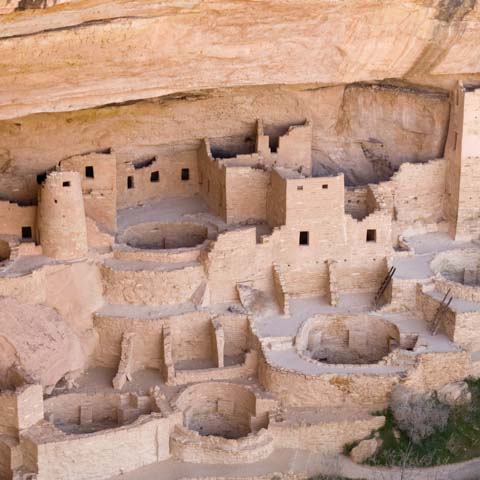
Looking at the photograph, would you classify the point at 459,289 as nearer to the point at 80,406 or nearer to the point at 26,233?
the point at 80,406

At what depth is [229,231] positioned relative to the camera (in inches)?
685

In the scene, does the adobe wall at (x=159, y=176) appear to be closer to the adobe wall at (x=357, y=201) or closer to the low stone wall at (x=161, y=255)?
the low stone wall at (x=161, y=255)

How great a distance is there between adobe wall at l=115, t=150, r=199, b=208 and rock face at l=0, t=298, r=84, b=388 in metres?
3.63

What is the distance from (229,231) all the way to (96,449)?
4235 mm

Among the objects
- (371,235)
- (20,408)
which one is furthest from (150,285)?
(371,235)

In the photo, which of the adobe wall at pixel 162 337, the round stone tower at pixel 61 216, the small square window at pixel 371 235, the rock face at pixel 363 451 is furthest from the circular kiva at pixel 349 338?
the round stone tower at pixel 61 216

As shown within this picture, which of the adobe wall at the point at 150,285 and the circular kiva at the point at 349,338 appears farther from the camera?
the circular kiva at the point at 349,338

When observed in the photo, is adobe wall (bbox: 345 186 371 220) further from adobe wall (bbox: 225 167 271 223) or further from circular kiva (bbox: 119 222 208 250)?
circular kiva (bbox: 119 222 208 250)

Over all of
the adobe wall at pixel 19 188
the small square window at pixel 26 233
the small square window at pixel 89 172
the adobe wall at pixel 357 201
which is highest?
the small square window at pixel 89 172

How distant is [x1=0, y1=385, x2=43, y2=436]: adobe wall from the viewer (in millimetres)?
14758

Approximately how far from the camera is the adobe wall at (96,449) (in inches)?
575

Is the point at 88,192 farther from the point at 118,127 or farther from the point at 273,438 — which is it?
the point at 273,438

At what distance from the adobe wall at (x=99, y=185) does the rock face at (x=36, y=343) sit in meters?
2.40

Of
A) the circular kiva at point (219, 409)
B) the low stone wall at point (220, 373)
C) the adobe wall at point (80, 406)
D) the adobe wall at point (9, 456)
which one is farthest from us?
the low stone wall at point (220, 373)
